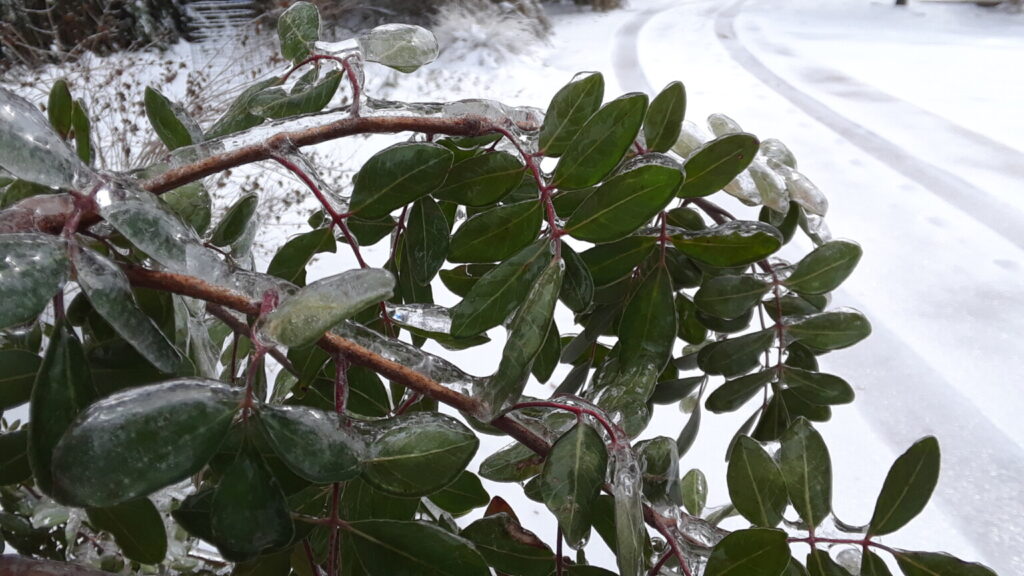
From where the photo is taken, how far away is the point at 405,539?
286mm

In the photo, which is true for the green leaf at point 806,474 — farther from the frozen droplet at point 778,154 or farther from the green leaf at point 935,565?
the frozen droplet at point 778,154

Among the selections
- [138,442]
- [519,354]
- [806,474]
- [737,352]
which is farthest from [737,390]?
[138,442]

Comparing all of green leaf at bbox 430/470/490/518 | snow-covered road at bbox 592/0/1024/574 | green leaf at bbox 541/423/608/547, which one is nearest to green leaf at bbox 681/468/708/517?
green leaf at bbox 430/470/490/518

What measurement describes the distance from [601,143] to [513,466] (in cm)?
18

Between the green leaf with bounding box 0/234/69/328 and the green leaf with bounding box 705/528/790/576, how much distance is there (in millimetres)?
253

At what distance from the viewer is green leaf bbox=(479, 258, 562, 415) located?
27 centimetres

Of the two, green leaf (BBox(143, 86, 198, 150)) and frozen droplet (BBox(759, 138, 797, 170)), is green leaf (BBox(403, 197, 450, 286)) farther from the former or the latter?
frozen droplet (BBox(759, 138, 797, 170))

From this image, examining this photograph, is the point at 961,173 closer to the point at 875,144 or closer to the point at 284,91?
the point at 875,144

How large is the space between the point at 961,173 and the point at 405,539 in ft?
8.37

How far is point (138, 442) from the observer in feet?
0.71

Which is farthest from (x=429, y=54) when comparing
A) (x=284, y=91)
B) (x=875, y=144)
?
(x=875, y=144)

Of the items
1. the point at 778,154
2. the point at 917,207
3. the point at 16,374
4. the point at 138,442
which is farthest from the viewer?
the point at 917,207

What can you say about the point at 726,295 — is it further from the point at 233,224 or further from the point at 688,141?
the point at 233,224

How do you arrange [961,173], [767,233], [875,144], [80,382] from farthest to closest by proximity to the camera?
[875,144], [961,173], [767,233], [80,382]
